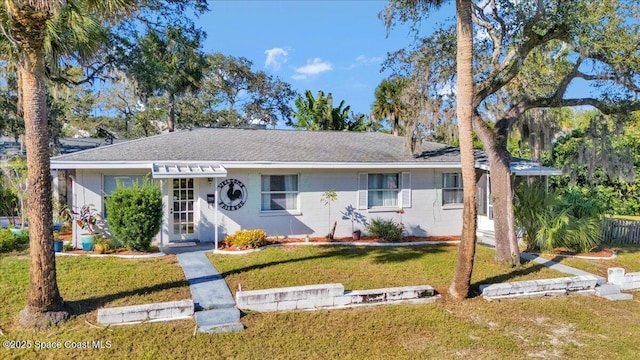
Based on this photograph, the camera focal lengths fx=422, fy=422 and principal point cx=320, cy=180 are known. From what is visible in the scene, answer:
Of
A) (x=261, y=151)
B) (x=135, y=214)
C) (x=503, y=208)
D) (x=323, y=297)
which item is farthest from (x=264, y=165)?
(x=503, y=208)

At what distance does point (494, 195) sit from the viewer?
11.6m

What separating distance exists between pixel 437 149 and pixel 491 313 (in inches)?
390

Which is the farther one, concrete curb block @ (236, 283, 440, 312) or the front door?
the front door

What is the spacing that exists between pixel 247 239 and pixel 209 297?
4425 millimetres

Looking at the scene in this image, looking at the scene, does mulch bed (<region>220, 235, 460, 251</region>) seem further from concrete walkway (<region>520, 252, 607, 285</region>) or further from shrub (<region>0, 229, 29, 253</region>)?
shrub (<region>0, 229, 29, 253</region>)

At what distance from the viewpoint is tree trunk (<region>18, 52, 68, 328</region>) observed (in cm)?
665

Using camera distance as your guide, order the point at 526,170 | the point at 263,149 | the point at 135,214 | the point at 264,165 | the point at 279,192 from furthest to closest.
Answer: the point at 526,170, the point at 263,149, the point at 279,192, the point at 264,165, the point at 135,214

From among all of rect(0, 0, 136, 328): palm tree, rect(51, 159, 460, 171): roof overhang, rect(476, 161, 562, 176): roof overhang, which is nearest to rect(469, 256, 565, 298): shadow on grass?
rect(476, 161, 562, 176): roof overhang

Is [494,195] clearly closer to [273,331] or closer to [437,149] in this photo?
[437,149]

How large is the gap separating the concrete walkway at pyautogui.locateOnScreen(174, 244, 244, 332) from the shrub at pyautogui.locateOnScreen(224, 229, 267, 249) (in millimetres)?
1249

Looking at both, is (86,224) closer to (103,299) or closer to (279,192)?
(103,299)

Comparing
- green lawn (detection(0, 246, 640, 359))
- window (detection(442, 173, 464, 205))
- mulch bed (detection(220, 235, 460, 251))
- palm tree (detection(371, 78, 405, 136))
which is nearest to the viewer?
green lawn (detection(0, 246, 640, 359))

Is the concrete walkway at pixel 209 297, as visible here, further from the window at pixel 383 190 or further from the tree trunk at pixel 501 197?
the tree trunk at pixel 501 197

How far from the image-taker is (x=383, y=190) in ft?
49.8
